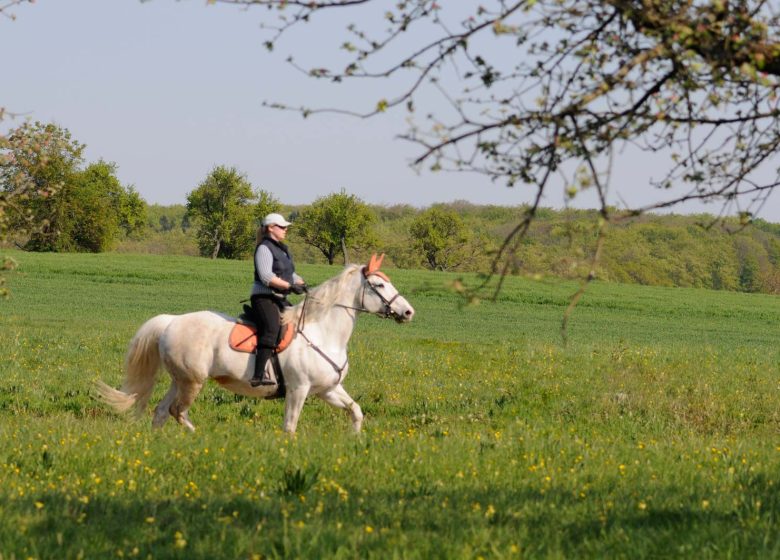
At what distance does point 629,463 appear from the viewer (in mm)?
9484

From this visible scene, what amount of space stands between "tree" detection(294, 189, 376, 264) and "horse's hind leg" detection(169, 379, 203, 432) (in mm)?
96464

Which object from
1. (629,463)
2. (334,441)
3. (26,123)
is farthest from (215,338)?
(629,463)

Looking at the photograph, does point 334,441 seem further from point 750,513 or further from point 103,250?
point 103,250

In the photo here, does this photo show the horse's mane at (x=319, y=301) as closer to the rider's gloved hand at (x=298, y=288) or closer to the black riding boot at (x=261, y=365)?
the rider's gloved hand at (x=298, y=288)

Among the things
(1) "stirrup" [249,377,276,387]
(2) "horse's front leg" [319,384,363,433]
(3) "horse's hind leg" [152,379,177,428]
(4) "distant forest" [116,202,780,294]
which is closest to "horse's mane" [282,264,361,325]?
(1) "stirrup" [249,377,276,387]

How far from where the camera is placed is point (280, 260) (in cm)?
1225

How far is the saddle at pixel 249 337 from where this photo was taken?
40.5ft

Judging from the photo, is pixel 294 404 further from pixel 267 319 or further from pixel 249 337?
pixel 267 319

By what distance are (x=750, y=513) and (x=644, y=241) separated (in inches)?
5760

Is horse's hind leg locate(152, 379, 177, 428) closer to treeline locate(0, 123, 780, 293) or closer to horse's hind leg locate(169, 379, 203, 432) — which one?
horse's hind leg locate(169, 379, 203, 432)

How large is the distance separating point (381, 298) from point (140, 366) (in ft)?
10.7

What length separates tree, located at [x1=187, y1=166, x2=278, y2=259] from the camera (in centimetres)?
11281

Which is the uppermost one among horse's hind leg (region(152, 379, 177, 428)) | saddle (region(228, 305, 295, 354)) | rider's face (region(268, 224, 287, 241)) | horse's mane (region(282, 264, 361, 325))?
rider's face (region(268, 224, 287, 241))

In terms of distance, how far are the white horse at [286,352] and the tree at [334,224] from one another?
9644 centimetres
